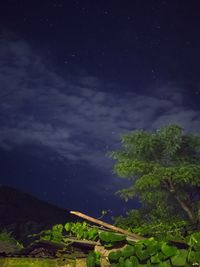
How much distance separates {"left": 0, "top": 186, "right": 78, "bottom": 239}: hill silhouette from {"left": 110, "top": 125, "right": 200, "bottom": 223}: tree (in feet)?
76.4

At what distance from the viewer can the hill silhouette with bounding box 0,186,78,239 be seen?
50875 mm

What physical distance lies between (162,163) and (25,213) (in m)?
32.8

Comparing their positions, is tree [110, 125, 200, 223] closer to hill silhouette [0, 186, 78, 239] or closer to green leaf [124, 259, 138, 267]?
green leaf [124, 259, 138, 267]

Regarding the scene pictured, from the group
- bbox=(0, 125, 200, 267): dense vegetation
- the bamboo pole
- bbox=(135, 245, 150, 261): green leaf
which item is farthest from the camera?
bbox=(0, 125, 200, 267): dense vegetation

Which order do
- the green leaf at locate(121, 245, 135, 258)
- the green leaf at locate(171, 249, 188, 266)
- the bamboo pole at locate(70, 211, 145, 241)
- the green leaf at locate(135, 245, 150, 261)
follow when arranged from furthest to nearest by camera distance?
the bamboo pole at locate(70, 211, 145, 241)
the green leaf at locate(121, 245, 135, 258)
the green leaf at locate(135, 245, 150, 261)
the green leaf at locate(171, 249, 188, 266)

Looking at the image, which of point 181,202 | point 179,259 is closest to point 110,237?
point 179,259

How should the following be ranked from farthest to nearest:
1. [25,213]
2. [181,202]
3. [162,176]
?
[25,213] < [181,202] < [162,176]

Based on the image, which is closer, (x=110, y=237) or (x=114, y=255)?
(x=114, y=255)

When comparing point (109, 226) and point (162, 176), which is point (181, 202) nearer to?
point (162, 176)

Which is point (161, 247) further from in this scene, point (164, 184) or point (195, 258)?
point (164, 184)

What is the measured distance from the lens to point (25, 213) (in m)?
57.2

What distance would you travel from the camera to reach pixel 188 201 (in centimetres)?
2905

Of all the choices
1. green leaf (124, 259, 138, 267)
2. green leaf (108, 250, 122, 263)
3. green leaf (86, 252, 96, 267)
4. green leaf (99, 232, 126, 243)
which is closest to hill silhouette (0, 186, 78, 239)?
green leaf (86, 252, 96, 267)

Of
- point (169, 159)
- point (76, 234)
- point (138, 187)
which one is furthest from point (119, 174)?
point (76, 234)
